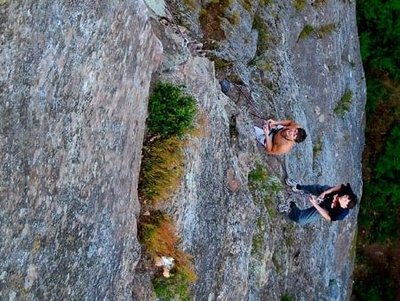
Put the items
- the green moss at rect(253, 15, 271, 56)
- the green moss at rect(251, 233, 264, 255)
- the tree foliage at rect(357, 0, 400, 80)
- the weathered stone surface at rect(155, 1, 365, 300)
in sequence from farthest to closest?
the tree foliage at rect(357, 0, 400, 80)
the green moss at rect(253, 15, 271, 56)
the green moss at rect(251, 233, 264, 255)
the weathered stone surface at rect(155, 1, 365, 300)

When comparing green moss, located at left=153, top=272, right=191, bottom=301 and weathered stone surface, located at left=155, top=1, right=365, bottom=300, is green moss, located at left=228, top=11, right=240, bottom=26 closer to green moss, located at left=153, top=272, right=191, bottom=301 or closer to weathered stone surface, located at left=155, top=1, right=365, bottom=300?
weathered stone surface, located at left=155, top=1, right=365, bottom=300

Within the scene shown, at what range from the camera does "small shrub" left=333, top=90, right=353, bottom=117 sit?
13772 millimetres

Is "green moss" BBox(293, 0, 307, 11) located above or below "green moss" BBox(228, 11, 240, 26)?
above

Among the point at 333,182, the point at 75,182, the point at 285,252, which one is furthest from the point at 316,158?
A: the point at 75,182

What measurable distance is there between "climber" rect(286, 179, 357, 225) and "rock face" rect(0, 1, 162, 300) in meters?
3.21

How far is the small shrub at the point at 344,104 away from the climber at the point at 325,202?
3623 mm

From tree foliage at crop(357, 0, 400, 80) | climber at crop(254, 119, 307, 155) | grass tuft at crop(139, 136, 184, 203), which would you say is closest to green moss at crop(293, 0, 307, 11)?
climber at crop(254, 119, 307, 155)

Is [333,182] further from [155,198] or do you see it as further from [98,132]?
[98,132]

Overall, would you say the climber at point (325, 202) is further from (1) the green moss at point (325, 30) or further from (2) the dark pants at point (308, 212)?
(1) the green moss at point (325, 30)

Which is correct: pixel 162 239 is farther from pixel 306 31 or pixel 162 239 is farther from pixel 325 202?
pixel 306 31

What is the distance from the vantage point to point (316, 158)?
12.4 meters

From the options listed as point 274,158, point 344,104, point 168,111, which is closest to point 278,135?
point 274,158

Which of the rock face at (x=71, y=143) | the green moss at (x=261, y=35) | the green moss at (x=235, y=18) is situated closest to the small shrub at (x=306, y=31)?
the green moss at (x=261, y=35)

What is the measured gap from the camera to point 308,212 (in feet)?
32.9
